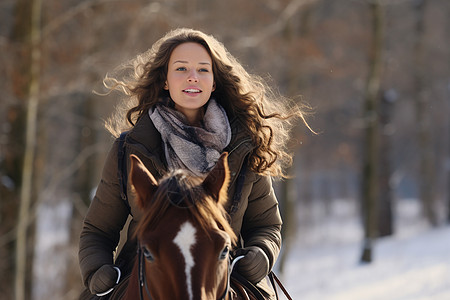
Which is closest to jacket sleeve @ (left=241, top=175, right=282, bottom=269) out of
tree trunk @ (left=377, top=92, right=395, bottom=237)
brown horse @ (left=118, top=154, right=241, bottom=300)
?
brown horse @ (left=118, top=154, right=241, bottom=300)

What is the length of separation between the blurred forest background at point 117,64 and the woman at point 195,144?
1.41 meters

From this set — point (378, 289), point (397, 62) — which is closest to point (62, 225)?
point (397, 62)

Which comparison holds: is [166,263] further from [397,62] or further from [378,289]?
[397,62]

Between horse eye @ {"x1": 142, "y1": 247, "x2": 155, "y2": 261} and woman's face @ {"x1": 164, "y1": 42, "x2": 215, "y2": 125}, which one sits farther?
woman's face @ {"x1": 164, "y1": 42, "x2": 215, "y2": 125}

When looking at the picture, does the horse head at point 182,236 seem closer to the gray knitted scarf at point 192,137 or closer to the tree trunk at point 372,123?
the gray knitted scarf at point 192,137

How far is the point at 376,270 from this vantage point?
1343cm

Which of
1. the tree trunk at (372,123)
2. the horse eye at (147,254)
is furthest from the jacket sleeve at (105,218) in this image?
the tree trunk at (372,123)

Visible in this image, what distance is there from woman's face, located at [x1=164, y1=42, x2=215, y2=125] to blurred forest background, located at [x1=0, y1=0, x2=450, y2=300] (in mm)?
1609

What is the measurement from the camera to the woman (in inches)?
125

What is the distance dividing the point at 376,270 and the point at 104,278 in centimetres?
1127

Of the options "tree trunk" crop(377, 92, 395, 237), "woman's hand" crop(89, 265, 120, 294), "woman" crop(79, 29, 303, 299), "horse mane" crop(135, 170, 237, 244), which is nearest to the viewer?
"horse mane" crop(135, 170, 237, 244)

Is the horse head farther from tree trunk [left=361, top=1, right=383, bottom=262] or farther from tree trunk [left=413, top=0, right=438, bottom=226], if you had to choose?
tree trunk [left=413, top=0, right=438, bottom=226]

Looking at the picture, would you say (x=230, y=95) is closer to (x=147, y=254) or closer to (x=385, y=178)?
(x=147, y=254)

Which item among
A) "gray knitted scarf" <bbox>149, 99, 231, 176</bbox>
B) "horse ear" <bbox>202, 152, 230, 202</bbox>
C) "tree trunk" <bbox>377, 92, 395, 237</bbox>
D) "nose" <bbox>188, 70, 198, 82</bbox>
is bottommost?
"horse ear" <bbox>202, 152, 230, 202</bbox>
